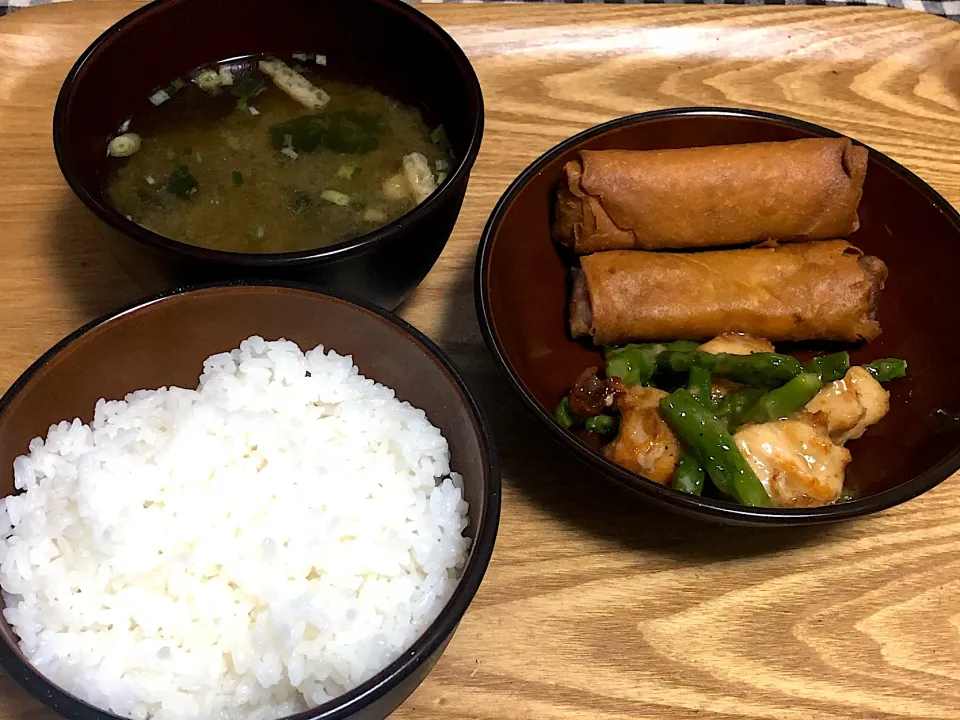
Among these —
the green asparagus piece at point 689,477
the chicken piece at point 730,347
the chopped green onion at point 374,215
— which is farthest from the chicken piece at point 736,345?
the chopped green onion at point 374,215

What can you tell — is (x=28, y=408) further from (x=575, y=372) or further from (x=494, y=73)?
(x=494, y=73)

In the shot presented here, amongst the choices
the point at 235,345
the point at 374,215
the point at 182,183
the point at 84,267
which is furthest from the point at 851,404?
the point at 84,267

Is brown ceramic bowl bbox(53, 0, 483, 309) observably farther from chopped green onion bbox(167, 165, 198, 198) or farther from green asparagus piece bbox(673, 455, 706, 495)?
green asparagus piece bbox(673, 455, 706, 495)

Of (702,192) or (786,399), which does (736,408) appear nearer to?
(786,399)

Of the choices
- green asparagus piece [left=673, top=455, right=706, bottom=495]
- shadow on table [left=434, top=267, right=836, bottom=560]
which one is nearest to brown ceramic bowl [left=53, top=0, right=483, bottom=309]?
shadow on table [left=434, top=267, right=836, bottom=560]

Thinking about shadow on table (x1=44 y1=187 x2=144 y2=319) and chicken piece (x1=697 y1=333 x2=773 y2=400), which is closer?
chicken piece (x1=697 y1=333 x2=773 y2=400)

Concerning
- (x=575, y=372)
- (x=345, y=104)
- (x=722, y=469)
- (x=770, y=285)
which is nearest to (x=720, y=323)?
(x=770, y=285)

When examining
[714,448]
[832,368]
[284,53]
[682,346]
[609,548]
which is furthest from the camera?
[284,53]
